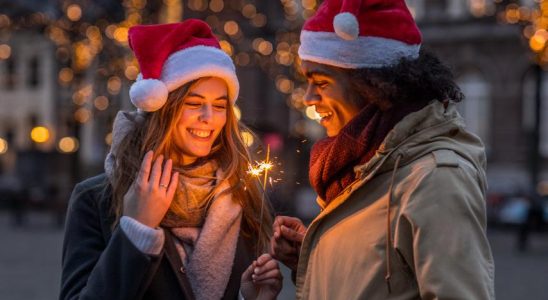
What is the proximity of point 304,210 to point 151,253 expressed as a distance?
19190 mm

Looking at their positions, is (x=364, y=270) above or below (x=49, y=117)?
above

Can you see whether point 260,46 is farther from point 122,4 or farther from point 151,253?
point 151,253

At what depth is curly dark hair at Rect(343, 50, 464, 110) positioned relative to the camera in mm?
2330

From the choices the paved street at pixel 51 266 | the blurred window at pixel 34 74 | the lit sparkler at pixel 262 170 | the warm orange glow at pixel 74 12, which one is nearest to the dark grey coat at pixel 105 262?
the lit sparkler at pixel 262 170

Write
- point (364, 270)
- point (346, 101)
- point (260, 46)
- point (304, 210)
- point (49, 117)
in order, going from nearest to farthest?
1. point (364, 270)
2. point (346, 101)
3. point (260, 46)
4. point (304, 210)
5. point (49, 117)

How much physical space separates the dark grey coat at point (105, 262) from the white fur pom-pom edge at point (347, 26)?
929 millimetres

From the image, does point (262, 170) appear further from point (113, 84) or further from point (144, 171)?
point (113, 84)

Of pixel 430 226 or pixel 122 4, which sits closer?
pixel 430 226

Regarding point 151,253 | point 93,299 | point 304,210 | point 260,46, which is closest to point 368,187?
point 151,253


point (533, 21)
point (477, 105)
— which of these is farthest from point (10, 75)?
point (533, 21)

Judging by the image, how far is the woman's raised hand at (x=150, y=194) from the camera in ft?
8.89

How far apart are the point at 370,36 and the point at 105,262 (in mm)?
1082

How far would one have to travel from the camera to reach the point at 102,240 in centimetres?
283

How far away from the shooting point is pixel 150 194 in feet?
8.91
